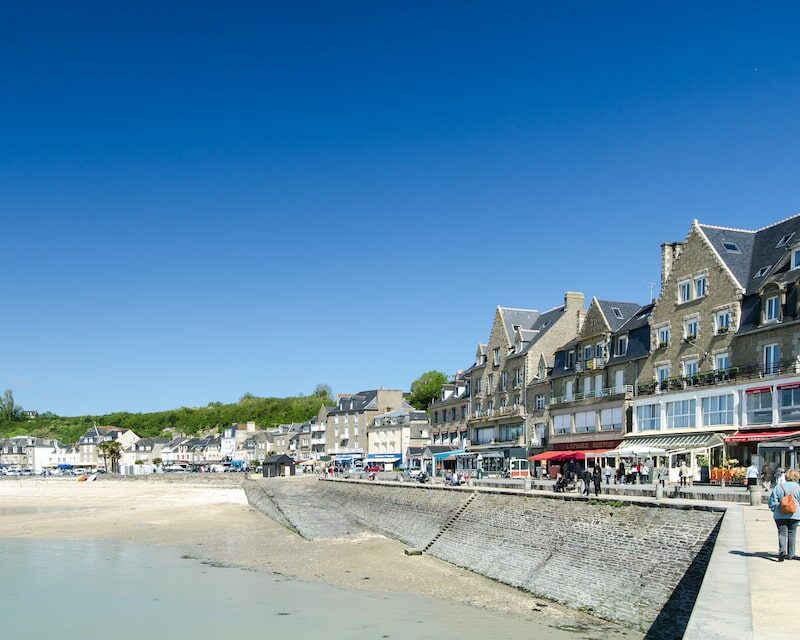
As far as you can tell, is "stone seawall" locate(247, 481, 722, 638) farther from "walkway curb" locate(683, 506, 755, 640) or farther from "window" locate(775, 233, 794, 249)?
"window" locate(775, 233, 794, 249)

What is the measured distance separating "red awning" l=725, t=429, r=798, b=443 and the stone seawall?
11.8 m

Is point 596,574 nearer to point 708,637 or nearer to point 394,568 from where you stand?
point 394,568

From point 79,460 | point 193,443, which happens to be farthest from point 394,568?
point 79,460

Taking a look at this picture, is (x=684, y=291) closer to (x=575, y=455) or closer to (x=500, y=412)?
(x=575, y=455)

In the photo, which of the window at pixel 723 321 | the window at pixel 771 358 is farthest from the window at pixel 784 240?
the window at pixel 771 358

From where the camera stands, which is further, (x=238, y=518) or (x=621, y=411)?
(x=238, y=518)

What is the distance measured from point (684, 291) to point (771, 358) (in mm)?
8057

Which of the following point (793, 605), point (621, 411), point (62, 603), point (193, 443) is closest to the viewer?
point (793, 605)

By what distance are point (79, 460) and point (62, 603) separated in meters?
144

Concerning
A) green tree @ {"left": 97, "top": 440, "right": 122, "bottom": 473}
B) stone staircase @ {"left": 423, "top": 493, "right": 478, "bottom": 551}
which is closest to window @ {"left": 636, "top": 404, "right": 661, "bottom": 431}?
stone staircase @ {"left": 423, "top": 493, "right": 478, "bottom": 551}

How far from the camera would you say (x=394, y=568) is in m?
31.3

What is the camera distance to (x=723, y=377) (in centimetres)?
4038

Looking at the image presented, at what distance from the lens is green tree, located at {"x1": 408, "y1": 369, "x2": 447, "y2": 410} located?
4584 inches

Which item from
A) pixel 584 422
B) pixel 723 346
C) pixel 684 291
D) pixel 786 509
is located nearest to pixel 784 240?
pixel 684 291
